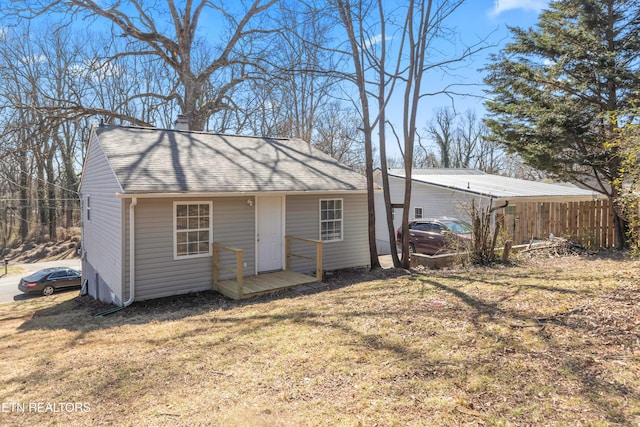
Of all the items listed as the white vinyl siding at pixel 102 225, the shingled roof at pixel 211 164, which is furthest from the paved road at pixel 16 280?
the shingled roof at pixel 211 164

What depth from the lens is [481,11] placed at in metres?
10.4

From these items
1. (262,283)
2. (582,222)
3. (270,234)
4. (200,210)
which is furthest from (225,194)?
(582,222)

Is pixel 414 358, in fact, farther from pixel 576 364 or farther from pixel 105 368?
pixel 105 368

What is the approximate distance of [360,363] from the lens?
13.3ft

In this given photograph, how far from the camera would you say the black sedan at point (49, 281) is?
16.9 metres

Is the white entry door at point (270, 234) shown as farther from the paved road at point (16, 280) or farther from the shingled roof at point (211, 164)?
the paved road at point (16, 280)

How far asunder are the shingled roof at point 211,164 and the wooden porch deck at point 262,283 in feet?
7.34

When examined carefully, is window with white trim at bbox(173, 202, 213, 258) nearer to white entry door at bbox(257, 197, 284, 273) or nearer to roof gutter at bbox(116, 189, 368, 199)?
roof gutter at bbox(116, 189, 368, 199)

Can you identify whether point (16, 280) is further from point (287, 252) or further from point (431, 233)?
point (431, 233)

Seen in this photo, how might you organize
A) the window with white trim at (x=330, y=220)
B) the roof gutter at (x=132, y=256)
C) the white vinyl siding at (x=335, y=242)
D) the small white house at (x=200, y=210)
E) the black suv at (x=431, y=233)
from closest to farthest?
1. the roof gutter at (x=132, y=256)
2. the small white house at (x=200, y=210)
3. the white vinyl siding at (x=335, y=242)
4. the window with white trim at (x=330, y=220)
5. the black suv at (x=431, y=233)

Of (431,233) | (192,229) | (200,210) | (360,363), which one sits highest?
Answer: (200,210)

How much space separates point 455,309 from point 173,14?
20.2 metres

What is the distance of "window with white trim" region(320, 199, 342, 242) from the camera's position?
36.9 ft

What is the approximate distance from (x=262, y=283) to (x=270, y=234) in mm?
1583
